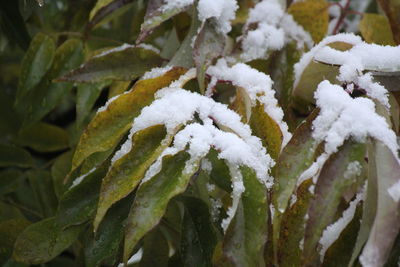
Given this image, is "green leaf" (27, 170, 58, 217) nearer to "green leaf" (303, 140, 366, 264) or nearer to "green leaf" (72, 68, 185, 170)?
"green leaf" (72, 68, 185, 170)

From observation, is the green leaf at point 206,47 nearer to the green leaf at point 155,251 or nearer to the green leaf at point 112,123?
the green leaf at point 112,123

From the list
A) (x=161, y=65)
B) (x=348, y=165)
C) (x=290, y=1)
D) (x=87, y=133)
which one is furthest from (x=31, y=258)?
(x=290, y=1)

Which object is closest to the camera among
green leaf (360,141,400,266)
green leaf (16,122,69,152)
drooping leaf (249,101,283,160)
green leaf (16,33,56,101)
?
green leaf (360,141,400,266)

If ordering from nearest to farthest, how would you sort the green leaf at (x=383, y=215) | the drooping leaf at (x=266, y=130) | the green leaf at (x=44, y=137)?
the green leaf at (x=383, y=215) → the drooping leaf at (x=266, y=130) → the green leaf at (x=44, y=137)

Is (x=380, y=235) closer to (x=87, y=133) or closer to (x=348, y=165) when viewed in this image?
(x=348, y=165)

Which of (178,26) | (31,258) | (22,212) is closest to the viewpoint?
(31,258)

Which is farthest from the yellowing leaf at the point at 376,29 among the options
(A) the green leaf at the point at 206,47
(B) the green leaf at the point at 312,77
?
(A) the green leaf at the point at 206,47

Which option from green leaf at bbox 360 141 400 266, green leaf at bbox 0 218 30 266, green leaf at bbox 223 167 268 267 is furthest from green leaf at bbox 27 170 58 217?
green leaf at bbox 360 141 400 266
